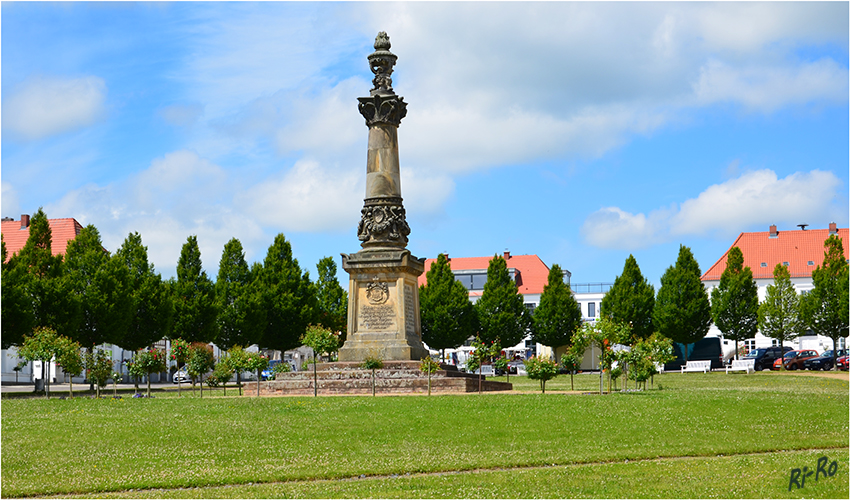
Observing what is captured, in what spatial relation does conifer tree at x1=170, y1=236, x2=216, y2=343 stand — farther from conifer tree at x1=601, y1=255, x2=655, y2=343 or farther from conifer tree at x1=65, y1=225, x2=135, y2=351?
conifer tree at x1=601, y1=255, x2=655, y2=343

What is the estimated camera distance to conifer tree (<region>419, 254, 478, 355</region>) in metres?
67.4

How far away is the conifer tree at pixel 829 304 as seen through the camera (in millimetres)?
57250

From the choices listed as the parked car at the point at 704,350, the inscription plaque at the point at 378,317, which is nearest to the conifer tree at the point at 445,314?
the parked car at the point at 704,350

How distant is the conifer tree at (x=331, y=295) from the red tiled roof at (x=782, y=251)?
37.3m

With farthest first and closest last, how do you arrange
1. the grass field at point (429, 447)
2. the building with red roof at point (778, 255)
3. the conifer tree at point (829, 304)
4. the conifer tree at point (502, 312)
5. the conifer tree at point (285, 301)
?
the building with red roof at point (778, 255) < the conifer tree at point (502, 312) < the conifer tree at point (285, 301) < the conifer tree at point (829, 304) < the grass field at point (429, 447)

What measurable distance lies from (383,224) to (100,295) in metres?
20.6

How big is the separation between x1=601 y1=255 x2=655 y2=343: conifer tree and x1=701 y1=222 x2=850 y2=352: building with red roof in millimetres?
18060

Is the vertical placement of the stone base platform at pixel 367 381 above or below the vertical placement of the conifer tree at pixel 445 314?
below

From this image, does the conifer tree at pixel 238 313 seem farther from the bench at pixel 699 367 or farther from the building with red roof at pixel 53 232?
the bench at pixel 699 367

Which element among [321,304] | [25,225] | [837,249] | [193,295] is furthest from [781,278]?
[25,225]

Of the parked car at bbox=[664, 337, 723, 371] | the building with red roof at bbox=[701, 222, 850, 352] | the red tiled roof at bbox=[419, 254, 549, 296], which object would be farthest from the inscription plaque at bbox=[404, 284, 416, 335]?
the red tiled roof at bbox=[419, 254, 549, 296]

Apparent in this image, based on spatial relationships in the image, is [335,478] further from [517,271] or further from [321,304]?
[517,271]

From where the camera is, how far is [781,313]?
204 feet

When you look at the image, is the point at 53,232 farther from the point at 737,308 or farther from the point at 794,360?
the point at 794,360
